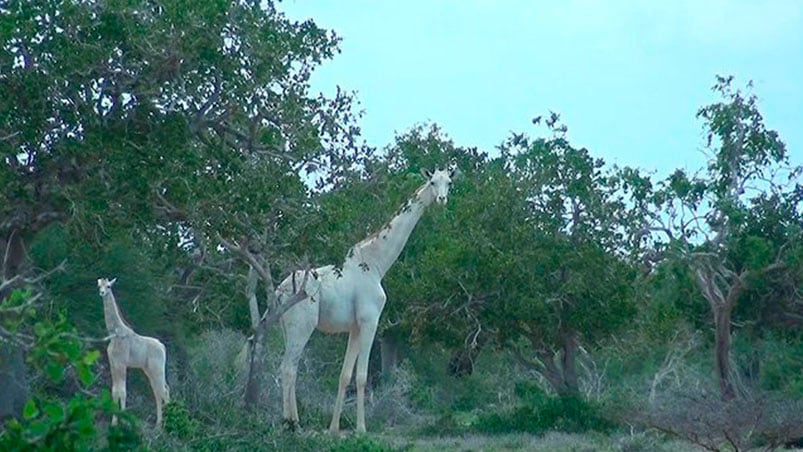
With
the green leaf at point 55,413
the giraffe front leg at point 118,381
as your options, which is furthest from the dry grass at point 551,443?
the green leaf at point 55,413

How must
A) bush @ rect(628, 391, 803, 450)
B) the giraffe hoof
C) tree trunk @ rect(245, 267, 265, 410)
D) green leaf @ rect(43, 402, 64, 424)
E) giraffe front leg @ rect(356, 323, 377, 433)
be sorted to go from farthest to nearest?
giraffe front leg @ rect(356, 323, 377, 433), tree trunk @ rect(245, 267, 265, 410), bush @ rect(628, 391, 803, 450), the giraffe hoof, green leaf @ rect(43, 402, 64, 424)

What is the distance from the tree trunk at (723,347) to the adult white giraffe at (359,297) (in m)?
6.65

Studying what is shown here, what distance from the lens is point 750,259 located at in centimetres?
2328

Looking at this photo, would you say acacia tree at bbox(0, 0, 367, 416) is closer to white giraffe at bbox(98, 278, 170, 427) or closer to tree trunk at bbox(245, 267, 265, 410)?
tree trunk at bbox(245, 267, 265, 410)

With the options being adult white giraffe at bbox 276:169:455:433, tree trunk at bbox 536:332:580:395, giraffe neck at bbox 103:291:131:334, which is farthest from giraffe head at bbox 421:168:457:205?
tree trunk at bbox 536:332:580:395

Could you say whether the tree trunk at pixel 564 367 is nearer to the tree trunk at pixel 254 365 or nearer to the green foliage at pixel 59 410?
the tree trunk at pixel 254 365

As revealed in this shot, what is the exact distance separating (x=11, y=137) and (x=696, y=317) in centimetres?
1513

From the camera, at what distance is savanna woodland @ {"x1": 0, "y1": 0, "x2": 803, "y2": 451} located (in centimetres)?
1382

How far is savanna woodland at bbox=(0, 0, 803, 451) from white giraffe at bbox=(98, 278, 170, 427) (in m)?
0.09

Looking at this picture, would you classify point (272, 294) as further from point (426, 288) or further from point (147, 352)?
point (426, 288)

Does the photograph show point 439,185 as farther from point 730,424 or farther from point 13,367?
point 13,367

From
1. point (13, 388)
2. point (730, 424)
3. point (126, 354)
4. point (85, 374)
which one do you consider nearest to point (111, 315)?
point (126, 354)

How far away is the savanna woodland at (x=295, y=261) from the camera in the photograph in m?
13.8

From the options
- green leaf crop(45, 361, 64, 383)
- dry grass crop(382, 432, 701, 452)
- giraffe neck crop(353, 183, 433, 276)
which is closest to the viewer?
green leaf crop(45, 361, 64, 383)
